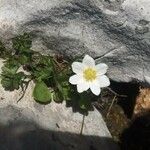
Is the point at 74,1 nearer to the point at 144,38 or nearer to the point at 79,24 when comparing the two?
the point at 79,24

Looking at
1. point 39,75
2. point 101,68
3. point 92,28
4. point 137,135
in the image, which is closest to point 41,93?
point 39,75

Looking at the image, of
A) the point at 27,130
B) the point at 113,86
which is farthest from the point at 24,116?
the point at 113,86

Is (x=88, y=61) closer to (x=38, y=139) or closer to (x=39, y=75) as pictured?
(x=39, y=75)

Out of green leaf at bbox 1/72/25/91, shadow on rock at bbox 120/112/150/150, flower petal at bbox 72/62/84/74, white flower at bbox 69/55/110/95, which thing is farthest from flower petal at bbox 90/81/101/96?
shadow on rock at bbox 120/112/150/150

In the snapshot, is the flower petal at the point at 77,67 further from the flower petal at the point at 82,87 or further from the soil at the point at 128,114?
the soil at the point at 128,114

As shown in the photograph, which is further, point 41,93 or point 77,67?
point 41,93
